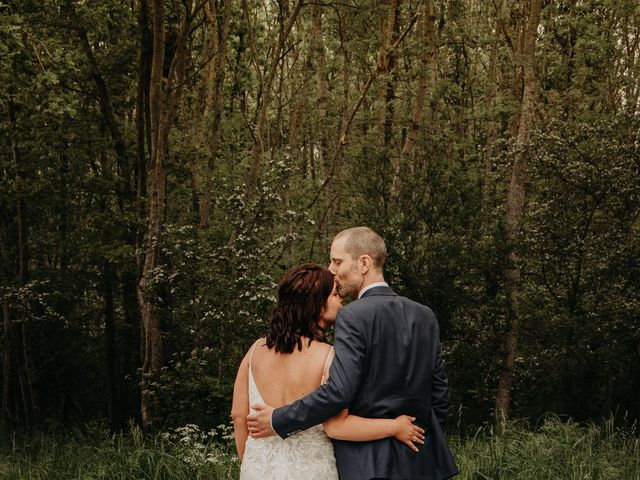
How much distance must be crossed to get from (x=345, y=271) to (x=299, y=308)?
26cm

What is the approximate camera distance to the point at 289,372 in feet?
10.7

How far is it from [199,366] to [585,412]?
6.95 meters

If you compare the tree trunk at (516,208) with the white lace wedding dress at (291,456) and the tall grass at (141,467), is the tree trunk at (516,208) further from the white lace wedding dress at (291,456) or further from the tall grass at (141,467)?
the white lace wedding dress at (291,456)

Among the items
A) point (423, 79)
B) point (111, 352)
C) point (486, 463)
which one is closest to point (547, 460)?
point (486, 463)

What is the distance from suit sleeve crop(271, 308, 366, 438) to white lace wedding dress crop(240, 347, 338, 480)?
1.06ft

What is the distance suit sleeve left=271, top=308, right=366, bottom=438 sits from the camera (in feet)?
9.83

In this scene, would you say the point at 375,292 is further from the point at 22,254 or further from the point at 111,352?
the point at 111,352

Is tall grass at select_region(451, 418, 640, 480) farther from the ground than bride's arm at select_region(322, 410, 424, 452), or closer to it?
closer to it

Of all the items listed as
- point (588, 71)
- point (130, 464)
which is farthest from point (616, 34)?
point (130, 464)

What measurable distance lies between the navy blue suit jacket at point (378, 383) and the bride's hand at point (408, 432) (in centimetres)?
3

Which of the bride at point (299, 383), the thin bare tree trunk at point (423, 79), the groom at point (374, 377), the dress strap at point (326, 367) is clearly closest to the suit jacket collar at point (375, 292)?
the groom at point (374, 377)

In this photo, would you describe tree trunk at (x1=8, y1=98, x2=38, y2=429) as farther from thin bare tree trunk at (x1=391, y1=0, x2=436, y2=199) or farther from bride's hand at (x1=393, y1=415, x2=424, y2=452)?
bride's hand at (x1=393, y1=415, x2=424, y2=452)

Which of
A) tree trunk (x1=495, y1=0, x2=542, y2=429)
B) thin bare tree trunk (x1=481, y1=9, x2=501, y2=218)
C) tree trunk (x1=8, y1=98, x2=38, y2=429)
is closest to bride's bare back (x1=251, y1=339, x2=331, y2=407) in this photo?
tree trunk (x1=495, y1=0, x2=542, y2=429)

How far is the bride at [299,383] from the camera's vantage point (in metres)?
3.13
